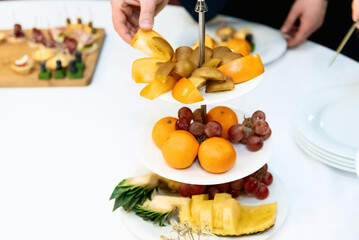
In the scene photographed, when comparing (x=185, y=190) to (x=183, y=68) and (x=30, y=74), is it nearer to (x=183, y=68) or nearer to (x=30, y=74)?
(x=183, y=68)

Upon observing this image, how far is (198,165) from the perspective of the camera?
3.60ft

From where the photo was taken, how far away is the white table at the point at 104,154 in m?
1.16

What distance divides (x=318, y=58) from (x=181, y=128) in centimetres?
95

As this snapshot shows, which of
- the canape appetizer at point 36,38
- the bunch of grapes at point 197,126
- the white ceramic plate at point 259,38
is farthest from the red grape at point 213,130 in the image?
the canape appetizer at point 36,38

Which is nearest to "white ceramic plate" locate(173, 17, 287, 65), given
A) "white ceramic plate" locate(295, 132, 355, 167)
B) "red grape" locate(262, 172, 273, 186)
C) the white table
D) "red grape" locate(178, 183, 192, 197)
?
the white table

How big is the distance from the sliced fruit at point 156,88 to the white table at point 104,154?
372 millimetres

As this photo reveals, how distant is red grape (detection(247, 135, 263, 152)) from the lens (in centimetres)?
110

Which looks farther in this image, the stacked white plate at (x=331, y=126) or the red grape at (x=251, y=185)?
the stacked white plate at (x=331, y=126)

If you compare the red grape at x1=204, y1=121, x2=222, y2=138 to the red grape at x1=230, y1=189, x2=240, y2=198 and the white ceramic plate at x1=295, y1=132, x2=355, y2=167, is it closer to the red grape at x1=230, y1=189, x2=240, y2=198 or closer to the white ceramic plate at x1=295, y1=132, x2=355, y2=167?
the red grape at x1=230, y1=189, x2=240, y2=198

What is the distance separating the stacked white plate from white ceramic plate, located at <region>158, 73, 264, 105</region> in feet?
1.26

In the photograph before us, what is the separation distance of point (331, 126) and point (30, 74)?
1.15m

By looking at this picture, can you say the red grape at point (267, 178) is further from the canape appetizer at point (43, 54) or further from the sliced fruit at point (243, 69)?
the canape appetizer at point (43, 54)

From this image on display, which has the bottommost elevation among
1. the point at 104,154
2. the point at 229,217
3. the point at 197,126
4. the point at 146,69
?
the point at 104,154

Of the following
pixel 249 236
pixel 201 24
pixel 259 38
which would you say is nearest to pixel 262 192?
pixel 249 236
